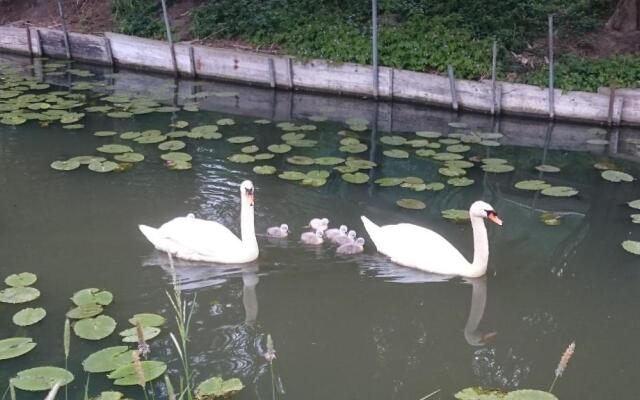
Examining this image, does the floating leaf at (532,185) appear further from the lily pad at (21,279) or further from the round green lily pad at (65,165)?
the lily pad at (21,279)

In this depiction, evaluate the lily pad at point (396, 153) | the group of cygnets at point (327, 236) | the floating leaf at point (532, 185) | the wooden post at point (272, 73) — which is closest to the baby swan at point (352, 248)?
the group of cygnets at point (327, 236)

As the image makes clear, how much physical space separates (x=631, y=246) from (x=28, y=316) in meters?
4.67

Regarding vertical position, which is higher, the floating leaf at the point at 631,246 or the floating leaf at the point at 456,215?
the floating leaf at the point at 456,215

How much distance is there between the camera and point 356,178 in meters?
7.73

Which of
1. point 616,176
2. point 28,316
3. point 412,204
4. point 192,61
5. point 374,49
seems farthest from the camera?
point 192,61

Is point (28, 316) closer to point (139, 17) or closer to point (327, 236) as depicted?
point (327, 236)

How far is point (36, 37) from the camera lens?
1407 centimetres

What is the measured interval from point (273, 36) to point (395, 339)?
8420 mm

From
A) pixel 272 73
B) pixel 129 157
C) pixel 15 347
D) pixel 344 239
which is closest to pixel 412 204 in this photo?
pixel 344 239

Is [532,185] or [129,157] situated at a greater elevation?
[129,157]

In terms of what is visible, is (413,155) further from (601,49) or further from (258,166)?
(601,49)

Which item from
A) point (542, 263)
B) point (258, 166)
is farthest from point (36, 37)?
point (542, 263)

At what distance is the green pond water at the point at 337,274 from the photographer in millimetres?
4703

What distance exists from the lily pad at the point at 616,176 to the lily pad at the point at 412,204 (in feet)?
7.18
